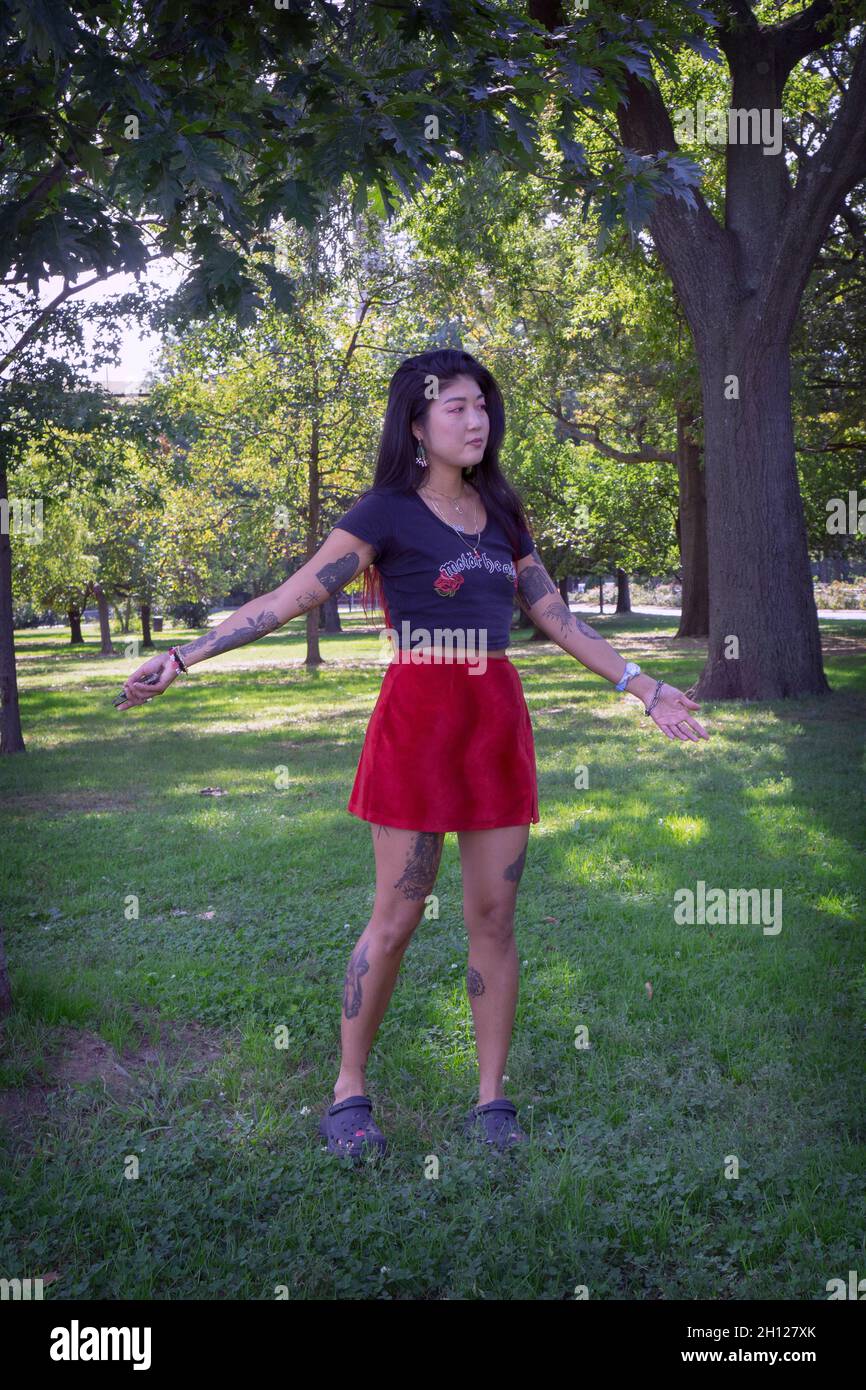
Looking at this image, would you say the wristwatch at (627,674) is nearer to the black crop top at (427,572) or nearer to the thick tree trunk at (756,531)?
the black crop top at (427,572)

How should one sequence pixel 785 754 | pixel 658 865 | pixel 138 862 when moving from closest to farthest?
pixel 658 865
pixel 138 862
pixel 785 754

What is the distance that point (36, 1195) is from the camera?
301cm

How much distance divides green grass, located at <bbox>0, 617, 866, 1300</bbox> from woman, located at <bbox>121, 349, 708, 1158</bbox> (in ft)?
1.04

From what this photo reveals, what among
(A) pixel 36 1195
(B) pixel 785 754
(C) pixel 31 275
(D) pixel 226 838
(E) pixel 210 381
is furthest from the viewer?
(E) pixel 210 381

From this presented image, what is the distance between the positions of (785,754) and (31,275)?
7768 mm

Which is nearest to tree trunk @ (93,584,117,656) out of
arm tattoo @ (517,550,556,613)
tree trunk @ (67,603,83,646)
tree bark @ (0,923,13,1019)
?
tree trunk @ (67,603,83,646)

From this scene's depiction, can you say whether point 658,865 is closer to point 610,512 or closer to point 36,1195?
point 36,1195

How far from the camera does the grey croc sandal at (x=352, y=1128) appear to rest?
3229 millimetres

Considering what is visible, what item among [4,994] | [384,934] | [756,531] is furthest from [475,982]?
[756,531]

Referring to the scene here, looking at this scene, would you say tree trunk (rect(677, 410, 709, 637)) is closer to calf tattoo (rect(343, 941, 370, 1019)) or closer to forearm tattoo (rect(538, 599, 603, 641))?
forearm tattoo (rect(538, 599, 603, 641))

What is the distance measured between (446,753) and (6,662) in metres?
10.0

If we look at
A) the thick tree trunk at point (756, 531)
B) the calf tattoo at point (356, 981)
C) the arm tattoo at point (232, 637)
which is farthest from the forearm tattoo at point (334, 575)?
the thick tree trunk at point (756, 531)

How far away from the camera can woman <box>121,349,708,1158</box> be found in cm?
315
